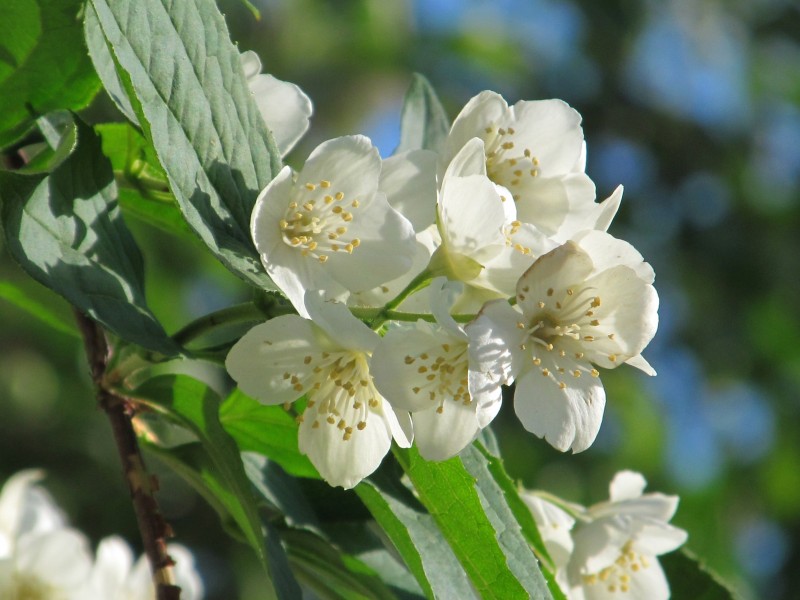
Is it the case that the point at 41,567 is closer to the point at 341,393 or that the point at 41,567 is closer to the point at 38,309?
the point at 38,309

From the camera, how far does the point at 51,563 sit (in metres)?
1.86

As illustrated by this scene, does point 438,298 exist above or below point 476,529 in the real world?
above

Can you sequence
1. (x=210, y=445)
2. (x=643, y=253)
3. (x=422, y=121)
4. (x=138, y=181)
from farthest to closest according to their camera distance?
(x=643, y=253) < (x=422, y=121) < (x=138, y=181) < (x=210, y=445)

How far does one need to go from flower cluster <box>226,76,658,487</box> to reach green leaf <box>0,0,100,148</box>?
354 millimetres

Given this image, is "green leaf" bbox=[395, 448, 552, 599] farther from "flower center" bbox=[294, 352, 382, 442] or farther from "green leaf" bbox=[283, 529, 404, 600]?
"green leaf" bbox=[283, 529, 404, 600]

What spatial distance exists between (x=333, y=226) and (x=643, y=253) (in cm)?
471

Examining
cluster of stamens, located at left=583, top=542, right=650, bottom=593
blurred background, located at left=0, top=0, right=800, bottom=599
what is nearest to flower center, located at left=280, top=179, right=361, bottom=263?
cluster of stamens, located at left=583, top=542, right=650, bottom=593

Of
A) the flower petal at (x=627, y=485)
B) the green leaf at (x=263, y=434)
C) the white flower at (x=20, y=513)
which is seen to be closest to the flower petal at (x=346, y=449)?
the green leaf at (x=263, y=434)

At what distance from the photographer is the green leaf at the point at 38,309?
165 centimetres

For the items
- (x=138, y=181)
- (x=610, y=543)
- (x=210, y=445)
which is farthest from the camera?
(x=610, y=543)

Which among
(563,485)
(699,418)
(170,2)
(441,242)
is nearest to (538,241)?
(441,242)

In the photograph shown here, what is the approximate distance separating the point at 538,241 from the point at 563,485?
12.0ft

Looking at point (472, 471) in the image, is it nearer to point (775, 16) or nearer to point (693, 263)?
point (693, 263)

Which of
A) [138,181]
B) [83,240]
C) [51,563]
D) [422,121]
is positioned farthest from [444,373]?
[51,563]
